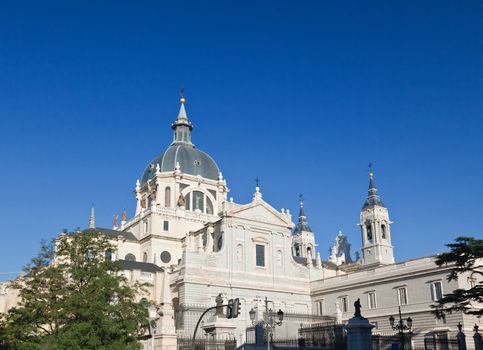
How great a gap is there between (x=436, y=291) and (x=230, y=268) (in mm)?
20412

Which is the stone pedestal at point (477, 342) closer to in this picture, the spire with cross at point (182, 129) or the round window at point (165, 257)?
the round window at point (165, 257)

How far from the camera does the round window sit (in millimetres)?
69375

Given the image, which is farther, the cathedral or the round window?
the round window

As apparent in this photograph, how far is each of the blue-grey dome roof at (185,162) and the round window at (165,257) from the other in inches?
513

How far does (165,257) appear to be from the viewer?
228 ft

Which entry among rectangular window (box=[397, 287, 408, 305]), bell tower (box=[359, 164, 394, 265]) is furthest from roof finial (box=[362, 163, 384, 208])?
rectangular window (box=[397, 287, 408, 305])

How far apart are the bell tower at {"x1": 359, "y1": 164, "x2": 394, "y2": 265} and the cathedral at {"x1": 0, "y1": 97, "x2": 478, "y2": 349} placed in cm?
85

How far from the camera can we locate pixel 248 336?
1608 inches

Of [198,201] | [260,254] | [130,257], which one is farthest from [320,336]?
[198,201]

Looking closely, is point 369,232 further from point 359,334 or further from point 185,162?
point 359,334

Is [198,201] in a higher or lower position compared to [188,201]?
higher

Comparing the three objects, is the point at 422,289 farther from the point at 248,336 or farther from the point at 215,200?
the point at 215,200

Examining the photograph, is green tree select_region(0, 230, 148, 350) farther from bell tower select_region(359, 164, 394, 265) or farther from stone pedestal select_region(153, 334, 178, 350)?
bell tower select_region(359, 164, 394, 265)

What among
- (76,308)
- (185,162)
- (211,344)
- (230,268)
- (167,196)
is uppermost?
(185,162)
